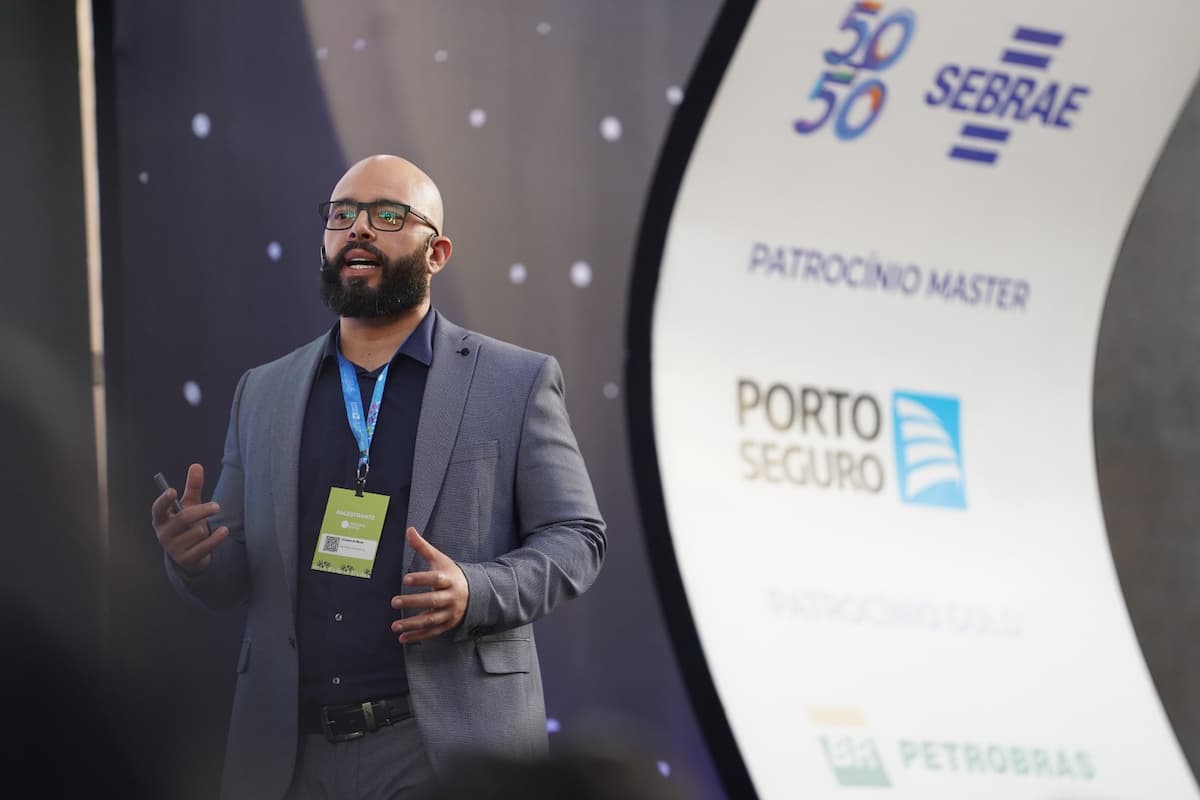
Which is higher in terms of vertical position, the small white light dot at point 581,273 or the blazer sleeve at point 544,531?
the small white light dot at point 581,273

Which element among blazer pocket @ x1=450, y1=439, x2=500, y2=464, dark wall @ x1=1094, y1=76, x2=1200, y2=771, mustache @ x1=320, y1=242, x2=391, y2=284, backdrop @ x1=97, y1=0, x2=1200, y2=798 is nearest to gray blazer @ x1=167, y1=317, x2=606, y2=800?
blazer pocket @ x1=450, y1=439, x2=500, y2=464

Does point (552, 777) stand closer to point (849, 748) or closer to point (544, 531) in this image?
point (544, 531)

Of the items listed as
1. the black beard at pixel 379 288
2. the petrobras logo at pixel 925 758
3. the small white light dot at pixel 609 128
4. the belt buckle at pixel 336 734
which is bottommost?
the petrobras logo at pixel 925 758

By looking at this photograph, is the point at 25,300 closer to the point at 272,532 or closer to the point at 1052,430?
the point at 272,532

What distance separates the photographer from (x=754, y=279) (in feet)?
10.8

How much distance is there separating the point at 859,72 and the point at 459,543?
5.23ft

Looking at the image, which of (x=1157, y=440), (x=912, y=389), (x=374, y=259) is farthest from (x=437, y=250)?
(x=1157, y=440)

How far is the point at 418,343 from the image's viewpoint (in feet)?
7.80

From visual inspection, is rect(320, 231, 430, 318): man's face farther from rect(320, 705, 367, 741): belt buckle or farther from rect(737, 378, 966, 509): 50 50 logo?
rect(737, 378, 966, 509): 50 50 logo

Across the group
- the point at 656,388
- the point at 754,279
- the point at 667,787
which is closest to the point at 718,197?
the point at 754,279

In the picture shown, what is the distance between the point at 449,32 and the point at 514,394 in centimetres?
95

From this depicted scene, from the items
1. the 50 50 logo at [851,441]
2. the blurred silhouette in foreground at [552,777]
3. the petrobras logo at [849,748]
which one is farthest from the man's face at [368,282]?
the blurred silhouette in foreground at [552,777]

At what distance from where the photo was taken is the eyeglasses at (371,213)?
2.41 m

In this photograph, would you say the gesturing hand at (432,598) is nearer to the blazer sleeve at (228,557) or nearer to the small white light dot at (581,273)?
the blazer sleeve at (228,557)
